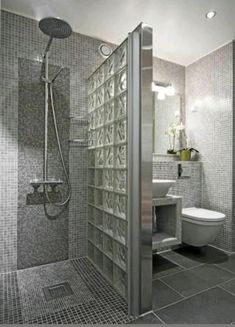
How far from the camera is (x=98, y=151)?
1.94m

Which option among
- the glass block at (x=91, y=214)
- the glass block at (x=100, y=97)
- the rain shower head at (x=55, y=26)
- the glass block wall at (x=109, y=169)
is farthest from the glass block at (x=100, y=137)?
the rain shower head at (x=55, y=26)

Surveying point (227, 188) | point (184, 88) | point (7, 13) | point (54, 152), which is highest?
point (7, 13)

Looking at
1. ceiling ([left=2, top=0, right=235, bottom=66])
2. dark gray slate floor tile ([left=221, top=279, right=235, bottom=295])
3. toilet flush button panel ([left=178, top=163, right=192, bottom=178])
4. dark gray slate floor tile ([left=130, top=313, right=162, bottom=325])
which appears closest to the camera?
dark gray slate floor tile ([left=130, top=313, right=162, bottom=325])

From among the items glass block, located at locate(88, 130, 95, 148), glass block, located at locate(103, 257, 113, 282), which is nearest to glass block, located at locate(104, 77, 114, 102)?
glass block, located at locate(88, 130, 95, 148)

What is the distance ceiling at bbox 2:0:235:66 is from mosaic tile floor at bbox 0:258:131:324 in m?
2.29

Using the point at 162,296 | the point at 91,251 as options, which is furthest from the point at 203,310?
the point at 91,251

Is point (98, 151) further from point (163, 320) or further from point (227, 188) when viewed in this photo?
point (227, 188)

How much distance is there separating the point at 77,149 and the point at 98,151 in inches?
12.6

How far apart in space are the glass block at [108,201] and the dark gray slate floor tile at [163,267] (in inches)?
29.8

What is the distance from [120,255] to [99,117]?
1165 mm

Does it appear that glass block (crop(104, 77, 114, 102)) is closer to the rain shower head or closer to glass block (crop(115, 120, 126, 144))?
glass block (crop(115, 120, 126, 144))

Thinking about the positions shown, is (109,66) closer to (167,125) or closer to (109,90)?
(109,90)

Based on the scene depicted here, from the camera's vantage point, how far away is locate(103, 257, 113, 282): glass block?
5.50 feet

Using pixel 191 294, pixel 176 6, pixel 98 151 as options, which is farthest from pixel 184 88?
pixel 191 294
